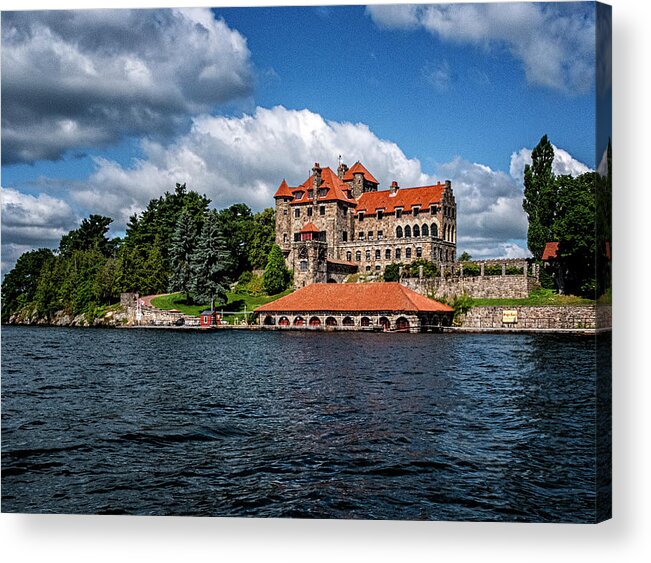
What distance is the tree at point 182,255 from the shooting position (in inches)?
1829

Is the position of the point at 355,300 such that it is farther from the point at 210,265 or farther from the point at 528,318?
the point at 210,265

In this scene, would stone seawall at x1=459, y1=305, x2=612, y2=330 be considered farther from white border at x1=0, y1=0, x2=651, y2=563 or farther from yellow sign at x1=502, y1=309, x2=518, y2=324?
white border at x1=0, y1=0, x2=651, y2=563

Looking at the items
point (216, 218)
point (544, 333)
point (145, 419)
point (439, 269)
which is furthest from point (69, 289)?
point (145, 419)

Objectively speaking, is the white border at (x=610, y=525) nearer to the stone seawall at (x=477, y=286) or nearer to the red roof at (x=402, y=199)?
the stone seawall at (x=477, y=286)

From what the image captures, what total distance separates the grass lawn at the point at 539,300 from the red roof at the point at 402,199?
33.5ft

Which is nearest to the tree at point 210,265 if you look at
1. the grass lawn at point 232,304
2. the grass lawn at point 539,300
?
the grass lawn at point 232,304

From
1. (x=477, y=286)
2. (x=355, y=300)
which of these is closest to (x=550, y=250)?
(x=477, y=286)

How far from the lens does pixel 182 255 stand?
47719 millimetres

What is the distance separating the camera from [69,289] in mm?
39594

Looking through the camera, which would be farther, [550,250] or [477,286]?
[477,286]

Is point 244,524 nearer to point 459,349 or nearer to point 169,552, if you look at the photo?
point 169,552

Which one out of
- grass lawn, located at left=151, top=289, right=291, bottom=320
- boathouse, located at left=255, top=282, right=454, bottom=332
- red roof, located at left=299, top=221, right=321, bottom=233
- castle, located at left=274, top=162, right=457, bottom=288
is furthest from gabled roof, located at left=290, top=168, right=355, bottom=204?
boathouse, located at left=255, top=282, right=454, bottom=332

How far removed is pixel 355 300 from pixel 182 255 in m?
12.9

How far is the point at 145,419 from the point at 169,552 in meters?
5.14
